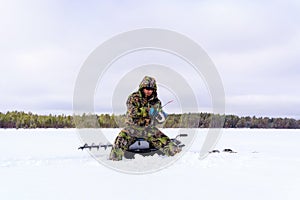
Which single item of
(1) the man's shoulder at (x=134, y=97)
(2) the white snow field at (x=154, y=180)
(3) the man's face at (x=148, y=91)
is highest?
(3) the man's face at (x=148, y=91)

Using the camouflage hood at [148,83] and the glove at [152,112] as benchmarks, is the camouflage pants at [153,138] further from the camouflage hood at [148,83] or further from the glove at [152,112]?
the camouflage hood at [148,83]

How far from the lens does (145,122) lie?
9.20 metres

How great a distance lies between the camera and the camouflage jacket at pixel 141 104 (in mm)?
9195

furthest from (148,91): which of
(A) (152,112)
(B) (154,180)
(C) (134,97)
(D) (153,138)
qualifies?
(B) (154,180)

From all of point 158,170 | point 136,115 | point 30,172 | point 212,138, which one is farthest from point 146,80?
point 212,138

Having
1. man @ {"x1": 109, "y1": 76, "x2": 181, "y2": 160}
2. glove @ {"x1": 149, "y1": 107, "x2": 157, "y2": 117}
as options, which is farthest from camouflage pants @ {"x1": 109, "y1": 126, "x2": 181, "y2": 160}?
glove @ {"x1": 149, "y1": 107, "x2": 157, "y2": 117}

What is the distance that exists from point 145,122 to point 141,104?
0.53 metres

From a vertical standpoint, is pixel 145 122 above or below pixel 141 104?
below

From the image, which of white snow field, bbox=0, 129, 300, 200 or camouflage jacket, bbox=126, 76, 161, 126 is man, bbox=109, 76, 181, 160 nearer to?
camouflage jacket, bbox=126, 76, 161, 126

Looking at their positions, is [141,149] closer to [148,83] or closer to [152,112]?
[152,112]

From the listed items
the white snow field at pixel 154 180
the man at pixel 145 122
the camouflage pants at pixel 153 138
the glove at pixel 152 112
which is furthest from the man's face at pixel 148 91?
the white snow field at pixel 154 180

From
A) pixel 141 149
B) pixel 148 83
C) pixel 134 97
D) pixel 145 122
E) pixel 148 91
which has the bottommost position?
pixel 141 149

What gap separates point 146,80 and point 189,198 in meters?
5.08

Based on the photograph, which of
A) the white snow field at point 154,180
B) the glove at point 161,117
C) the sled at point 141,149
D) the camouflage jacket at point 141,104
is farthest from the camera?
the glove at point 161,117
